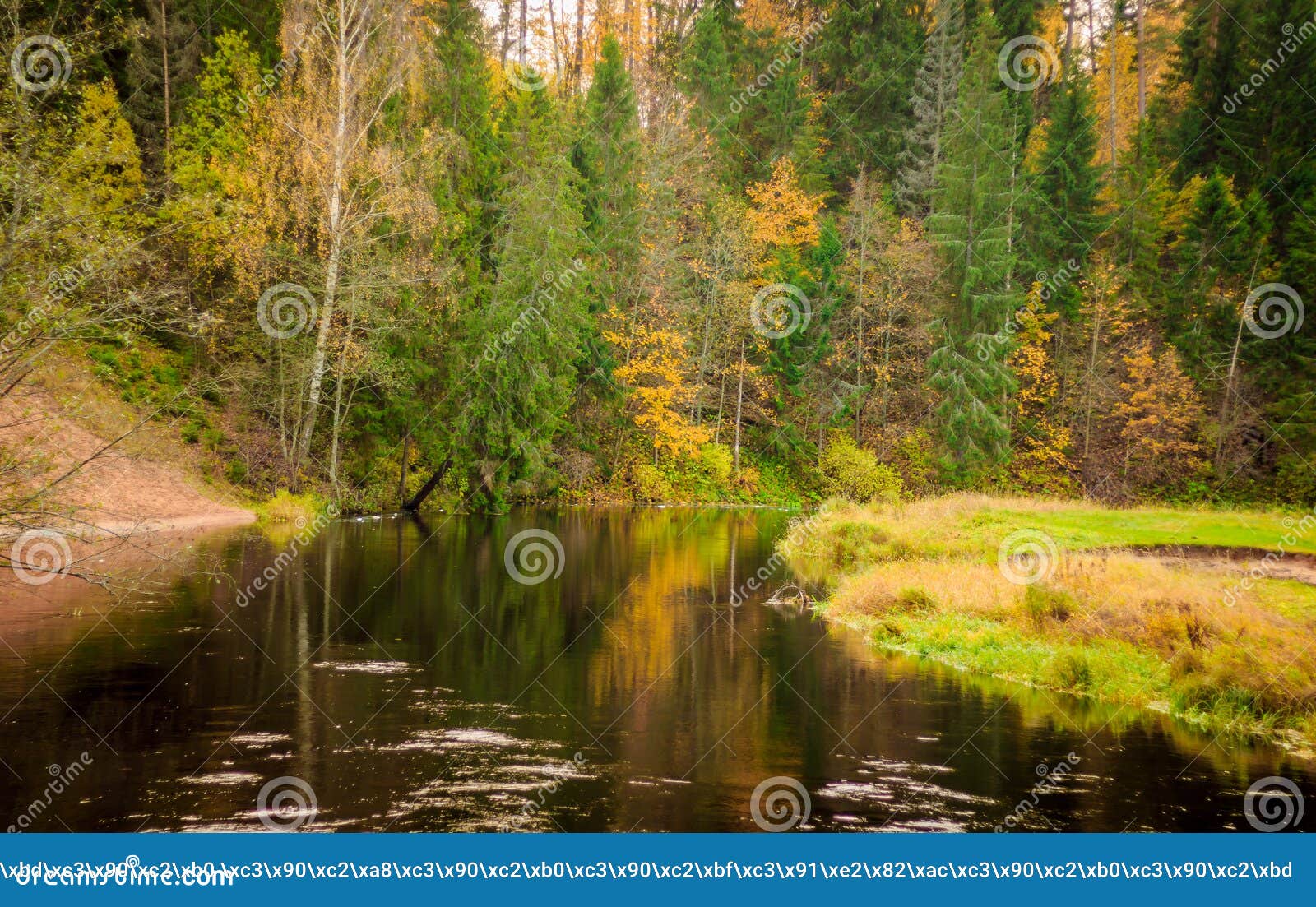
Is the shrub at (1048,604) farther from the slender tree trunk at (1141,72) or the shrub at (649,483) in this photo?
the slender tree trunk at (1141,72)

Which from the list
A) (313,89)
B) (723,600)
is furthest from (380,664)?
(313,89)

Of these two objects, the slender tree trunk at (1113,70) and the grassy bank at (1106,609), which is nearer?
the grassy bank at (1106,609)

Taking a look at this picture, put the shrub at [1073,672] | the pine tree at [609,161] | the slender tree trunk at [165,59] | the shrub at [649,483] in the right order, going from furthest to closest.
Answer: the shrub at [649,483] → the pine tree at [609,161] → the slender tree trunk at [165,59] → the shrub at [1073,672]

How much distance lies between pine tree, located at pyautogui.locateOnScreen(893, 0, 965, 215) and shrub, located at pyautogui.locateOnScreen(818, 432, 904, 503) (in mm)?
14603

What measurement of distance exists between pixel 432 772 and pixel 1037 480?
1831 inches

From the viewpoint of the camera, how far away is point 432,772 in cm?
965

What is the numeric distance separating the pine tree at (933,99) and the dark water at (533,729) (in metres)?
42.4

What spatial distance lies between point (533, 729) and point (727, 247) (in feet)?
136

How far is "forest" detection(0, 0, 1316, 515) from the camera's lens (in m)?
33.8

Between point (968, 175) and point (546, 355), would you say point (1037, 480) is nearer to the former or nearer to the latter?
point (968, 175)

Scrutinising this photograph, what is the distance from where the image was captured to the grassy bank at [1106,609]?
1226 centimetres

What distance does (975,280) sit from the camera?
48719 mm

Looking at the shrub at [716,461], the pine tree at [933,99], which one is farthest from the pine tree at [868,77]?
the shrub at [716,461]

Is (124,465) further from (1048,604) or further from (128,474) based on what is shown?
(1048,604)
